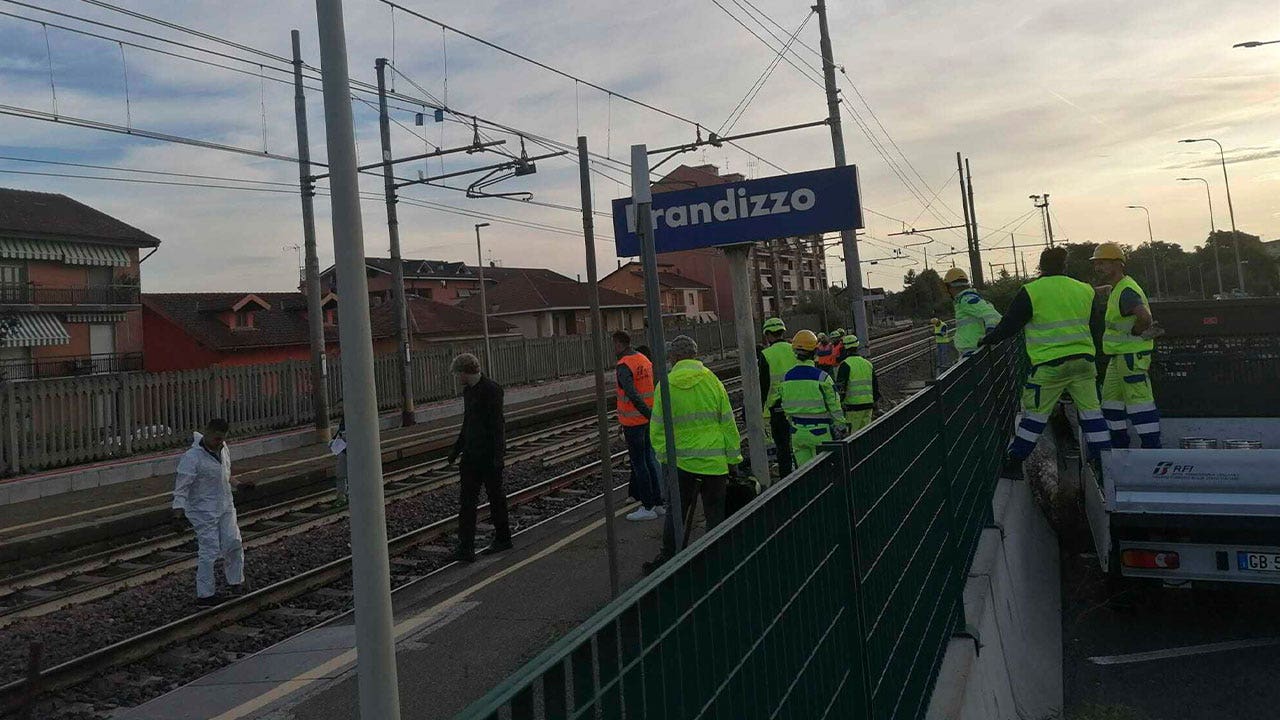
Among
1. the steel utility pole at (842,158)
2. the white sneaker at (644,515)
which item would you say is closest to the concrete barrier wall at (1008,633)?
the white sneaker at (644,515)

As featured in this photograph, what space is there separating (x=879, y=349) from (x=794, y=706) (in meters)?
43.6

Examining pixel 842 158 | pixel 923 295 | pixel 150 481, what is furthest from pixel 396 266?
pixel 923 295

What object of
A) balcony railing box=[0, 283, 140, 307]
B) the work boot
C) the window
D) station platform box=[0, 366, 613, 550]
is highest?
the window

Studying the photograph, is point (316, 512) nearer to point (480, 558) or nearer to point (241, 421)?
point (480, 558)

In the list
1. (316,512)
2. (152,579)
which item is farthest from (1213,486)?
(316,512)

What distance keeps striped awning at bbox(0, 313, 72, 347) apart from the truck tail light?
4305cm

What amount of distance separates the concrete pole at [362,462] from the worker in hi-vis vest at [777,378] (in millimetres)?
7265

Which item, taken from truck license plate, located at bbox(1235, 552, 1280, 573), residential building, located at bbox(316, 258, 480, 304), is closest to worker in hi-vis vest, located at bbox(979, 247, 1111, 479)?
truck license plate, located at bbox(1235, 552, 1280, 573)

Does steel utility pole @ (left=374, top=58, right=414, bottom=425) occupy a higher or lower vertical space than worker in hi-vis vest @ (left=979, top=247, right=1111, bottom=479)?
higher

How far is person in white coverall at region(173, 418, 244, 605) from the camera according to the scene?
7922 millimetres

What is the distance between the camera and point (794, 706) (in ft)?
8.18

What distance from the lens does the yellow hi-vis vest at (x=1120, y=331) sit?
7379mm

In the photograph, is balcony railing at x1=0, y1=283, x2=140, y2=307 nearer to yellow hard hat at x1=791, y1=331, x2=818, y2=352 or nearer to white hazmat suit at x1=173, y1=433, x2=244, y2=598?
white hazmat suit at x1=173, y1=433, x2=244, y2=598

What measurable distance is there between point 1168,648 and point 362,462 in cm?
588
